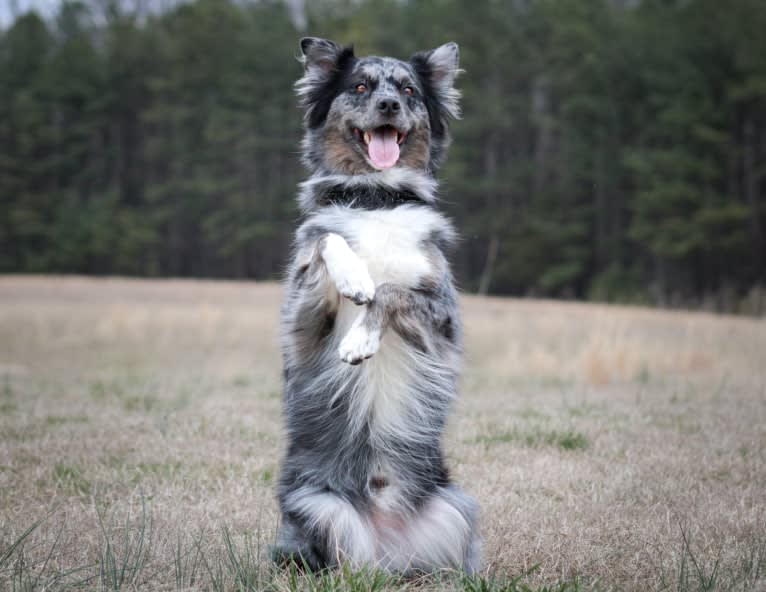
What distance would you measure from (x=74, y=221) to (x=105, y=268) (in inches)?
104

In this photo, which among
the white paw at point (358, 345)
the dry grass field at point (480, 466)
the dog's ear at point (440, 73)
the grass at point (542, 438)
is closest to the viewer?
the white paw at point (358, 345)

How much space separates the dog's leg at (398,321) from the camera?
3.29 m

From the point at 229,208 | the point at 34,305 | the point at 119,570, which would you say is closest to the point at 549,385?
the point at 119,570

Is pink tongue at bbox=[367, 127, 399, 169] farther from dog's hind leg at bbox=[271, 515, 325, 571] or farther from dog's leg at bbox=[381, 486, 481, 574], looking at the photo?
dog's hind leg at bbox=[271, 515, 325, 571]

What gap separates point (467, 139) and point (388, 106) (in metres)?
32.7

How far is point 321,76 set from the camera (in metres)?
4.38

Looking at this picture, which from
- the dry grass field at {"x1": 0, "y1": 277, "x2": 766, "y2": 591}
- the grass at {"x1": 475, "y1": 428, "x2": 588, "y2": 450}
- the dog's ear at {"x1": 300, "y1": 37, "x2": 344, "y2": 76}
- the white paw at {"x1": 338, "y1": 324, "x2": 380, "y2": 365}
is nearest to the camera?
the white paw at {"x1": 338, "y1": 324, "x2": 380, "y2": 365}

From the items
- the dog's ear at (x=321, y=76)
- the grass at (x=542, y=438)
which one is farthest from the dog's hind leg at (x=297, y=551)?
the grass at (x=542, y=438)

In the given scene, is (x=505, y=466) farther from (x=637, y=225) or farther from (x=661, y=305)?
(x=637, y=225)

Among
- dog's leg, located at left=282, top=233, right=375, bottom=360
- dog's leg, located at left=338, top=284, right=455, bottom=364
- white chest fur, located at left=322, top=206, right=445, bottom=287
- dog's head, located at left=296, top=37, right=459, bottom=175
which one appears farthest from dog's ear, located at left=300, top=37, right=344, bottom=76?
dog's leg, located at left=338, top=284, right=455, bottom=364

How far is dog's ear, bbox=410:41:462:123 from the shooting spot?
14.8 feet

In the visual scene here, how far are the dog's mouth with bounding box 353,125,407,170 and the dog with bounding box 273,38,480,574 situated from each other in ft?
0.05

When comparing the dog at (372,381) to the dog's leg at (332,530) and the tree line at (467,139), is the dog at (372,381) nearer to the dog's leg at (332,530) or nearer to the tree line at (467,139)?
the dog's leg at (332,530)

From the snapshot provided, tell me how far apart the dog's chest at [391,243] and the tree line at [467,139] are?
65.4 ft
